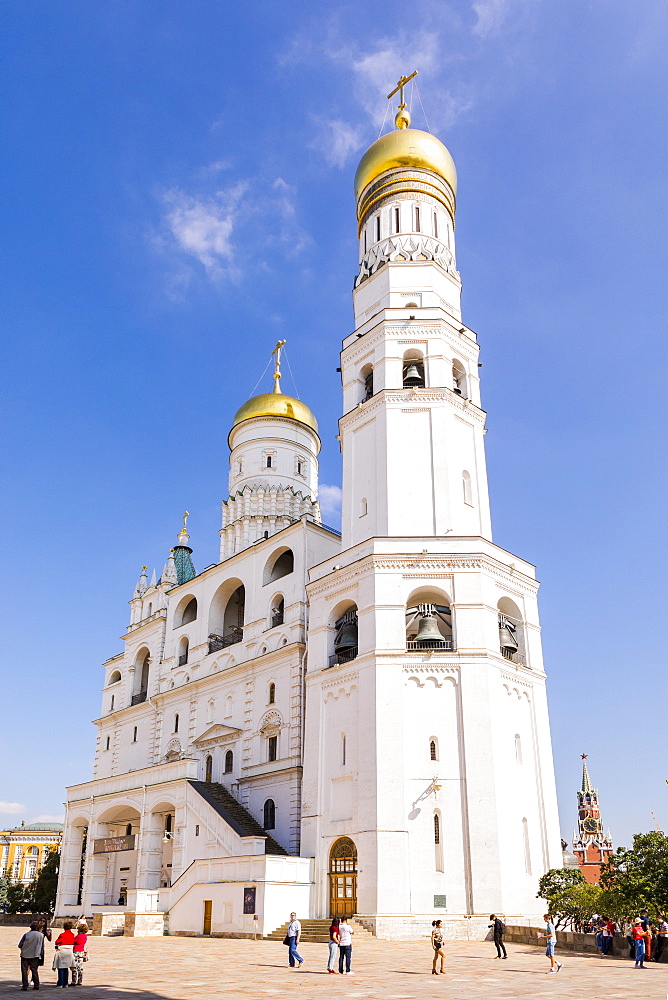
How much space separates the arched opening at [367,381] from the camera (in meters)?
33.5

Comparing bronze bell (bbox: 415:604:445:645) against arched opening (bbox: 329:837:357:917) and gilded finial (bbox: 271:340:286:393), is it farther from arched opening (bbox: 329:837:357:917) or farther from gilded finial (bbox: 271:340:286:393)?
gilded finial (bbox: 271:340:286:393)

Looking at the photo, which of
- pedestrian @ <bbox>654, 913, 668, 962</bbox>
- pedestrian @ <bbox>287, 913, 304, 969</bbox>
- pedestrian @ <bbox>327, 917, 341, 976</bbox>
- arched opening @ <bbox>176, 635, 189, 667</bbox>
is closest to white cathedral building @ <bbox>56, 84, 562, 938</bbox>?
arched opening @ <bbox>176, 635, 189, 667</bbox>

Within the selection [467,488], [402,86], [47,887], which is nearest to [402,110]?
[402,86]

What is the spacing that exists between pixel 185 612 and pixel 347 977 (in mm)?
27875

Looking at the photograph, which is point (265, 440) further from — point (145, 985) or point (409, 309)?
point (145, 985)

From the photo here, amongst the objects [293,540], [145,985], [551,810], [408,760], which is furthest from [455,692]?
[145,985]

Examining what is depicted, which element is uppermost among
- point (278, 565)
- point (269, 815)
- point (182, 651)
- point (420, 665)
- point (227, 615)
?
point (278, 565)

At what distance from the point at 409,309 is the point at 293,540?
10373 millimetres

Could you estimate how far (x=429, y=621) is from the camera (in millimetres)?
27250

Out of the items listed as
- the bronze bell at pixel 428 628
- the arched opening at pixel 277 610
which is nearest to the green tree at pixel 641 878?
the bronze bell at pixel 428 628

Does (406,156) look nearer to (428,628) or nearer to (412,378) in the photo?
(412,378)

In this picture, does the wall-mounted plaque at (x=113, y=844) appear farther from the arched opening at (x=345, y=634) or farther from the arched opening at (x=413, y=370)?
the arched opening at (x=413, y=370)

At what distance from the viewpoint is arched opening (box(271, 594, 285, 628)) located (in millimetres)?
34438

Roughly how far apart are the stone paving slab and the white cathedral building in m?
2.79
